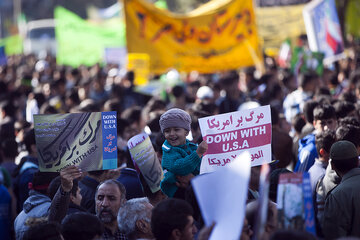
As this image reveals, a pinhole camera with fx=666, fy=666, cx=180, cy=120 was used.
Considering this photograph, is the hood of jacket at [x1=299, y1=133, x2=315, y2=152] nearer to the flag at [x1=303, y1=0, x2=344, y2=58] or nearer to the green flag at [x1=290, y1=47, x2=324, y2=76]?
the flag at [x1=303, y1=0, x2=344, y2=58]

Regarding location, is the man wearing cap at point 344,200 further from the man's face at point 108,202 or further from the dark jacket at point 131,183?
the dark jacket at point 131,183

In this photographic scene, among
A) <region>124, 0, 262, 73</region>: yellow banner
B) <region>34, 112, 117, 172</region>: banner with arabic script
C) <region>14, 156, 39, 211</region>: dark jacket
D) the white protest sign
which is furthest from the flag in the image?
the white protest sign

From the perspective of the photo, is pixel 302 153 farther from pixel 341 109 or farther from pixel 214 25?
pixel 214 25

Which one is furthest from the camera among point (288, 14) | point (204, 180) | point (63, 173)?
point (288, 14)

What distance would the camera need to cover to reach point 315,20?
12.3 m

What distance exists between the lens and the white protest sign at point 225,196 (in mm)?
3316

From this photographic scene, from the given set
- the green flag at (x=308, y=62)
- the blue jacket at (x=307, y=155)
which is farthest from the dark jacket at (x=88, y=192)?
the green flag at (x=308, y=62)

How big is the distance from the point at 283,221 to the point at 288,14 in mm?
15271

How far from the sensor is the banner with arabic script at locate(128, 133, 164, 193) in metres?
5.43

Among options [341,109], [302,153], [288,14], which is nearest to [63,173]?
[302,153]

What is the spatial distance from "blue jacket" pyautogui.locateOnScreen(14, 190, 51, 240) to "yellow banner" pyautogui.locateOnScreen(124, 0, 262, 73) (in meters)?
7.47

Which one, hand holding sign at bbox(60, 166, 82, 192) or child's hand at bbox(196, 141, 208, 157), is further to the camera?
child's hand at bbox(196, 141, 208, 157)

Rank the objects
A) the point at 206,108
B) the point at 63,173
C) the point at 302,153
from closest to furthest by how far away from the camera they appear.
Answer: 1. the point at 63,173
2. the point at 302,153
3. the point at 206,108

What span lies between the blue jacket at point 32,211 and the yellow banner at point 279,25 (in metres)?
12.7
